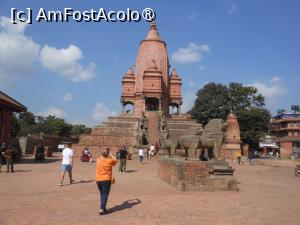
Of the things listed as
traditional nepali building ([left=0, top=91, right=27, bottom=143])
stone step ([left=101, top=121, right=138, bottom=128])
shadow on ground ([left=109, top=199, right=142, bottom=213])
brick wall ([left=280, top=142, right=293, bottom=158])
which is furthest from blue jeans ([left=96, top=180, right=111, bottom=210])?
brick wall ([left=280, top=142, right=293, bottom=158])

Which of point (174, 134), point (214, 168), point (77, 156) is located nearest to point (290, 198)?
point (214, 168)

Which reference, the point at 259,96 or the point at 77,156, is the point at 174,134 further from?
the point at 259,96

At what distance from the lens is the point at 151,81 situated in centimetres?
4328

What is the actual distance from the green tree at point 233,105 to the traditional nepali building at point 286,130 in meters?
13.8

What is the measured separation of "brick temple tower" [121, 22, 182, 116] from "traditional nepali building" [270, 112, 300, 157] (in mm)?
25991

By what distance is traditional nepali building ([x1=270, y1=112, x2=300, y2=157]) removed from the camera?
60.8 meters

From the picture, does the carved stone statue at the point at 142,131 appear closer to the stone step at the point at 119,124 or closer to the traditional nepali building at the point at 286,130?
the stone step at the point at 119,124

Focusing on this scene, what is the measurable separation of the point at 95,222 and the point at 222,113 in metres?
45.5

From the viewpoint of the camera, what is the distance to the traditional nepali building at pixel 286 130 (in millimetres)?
60759

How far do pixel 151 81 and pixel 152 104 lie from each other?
139 inches

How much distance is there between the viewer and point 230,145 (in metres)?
38.6

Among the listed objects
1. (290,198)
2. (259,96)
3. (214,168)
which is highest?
(259,96)

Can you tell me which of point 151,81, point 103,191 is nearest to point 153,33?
point 151,81

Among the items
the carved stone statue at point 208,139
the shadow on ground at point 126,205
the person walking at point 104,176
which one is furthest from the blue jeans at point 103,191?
the carved stone statue at point 208,139
